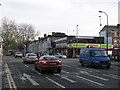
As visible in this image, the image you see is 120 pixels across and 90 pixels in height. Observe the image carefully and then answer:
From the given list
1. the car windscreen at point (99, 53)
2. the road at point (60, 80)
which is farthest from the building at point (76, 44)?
the road at point (60, 80)

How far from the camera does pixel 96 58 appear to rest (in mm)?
22672

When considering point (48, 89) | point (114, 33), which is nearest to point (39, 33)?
point (114, 33)

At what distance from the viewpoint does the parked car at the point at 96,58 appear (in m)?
22.4

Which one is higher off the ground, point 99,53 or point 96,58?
point 99,53

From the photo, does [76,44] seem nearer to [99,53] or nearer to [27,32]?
[27,32]

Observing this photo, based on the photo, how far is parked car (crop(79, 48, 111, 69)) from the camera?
22359mm

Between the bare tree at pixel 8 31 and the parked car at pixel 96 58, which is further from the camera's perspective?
the bare tree at pixel 8 31

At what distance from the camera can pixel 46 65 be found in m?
16.8

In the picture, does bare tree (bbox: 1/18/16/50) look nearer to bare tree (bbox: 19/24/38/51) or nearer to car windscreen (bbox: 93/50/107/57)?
bare tree (bbox: 19/24/38/51)

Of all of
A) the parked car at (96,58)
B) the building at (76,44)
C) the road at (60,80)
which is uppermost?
the building at (76,44)

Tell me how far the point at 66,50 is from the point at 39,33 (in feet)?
56.0

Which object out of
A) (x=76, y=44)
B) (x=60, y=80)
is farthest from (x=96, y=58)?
(x=76, y=44)

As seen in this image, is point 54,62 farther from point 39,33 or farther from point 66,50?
point 39,33

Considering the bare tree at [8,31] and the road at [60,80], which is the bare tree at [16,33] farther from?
the road at [60,80]
